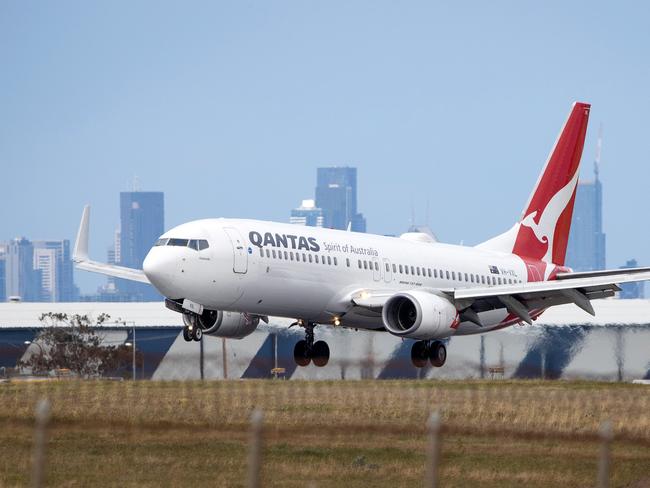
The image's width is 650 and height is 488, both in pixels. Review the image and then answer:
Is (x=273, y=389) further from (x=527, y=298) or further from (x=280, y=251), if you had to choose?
(x=527, y=298)

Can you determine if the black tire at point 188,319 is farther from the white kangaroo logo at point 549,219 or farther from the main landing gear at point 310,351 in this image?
the white kangaroo logo at point 549,219

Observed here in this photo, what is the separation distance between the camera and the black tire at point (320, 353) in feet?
154

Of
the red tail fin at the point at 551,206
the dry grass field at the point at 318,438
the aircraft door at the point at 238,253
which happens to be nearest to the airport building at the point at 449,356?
the red tail fin at the point at 551,206

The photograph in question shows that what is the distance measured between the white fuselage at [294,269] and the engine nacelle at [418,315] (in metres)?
0.92

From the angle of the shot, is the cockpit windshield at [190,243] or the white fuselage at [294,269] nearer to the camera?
the white fuselage at [294,269]

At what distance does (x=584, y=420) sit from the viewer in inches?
1264

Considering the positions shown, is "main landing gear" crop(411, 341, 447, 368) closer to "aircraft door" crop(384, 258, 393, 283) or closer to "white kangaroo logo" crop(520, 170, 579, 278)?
"aircraft door" crop(384, 258, 393, 283)

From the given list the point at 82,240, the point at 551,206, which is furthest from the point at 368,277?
the point at 551,206

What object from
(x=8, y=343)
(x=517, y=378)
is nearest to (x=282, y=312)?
(x=517, y=378)

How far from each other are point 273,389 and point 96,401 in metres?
7.26

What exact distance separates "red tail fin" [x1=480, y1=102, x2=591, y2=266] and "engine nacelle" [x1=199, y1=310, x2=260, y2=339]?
37.2ft

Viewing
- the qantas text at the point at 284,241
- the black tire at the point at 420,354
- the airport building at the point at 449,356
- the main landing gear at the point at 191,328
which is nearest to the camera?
the qantas text at the point at 284,241

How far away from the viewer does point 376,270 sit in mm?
46094

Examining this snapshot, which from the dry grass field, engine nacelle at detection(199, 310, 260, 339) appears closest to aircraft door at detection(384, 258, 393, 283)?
engine nacelle at detection(199, 310, 260, 339)
